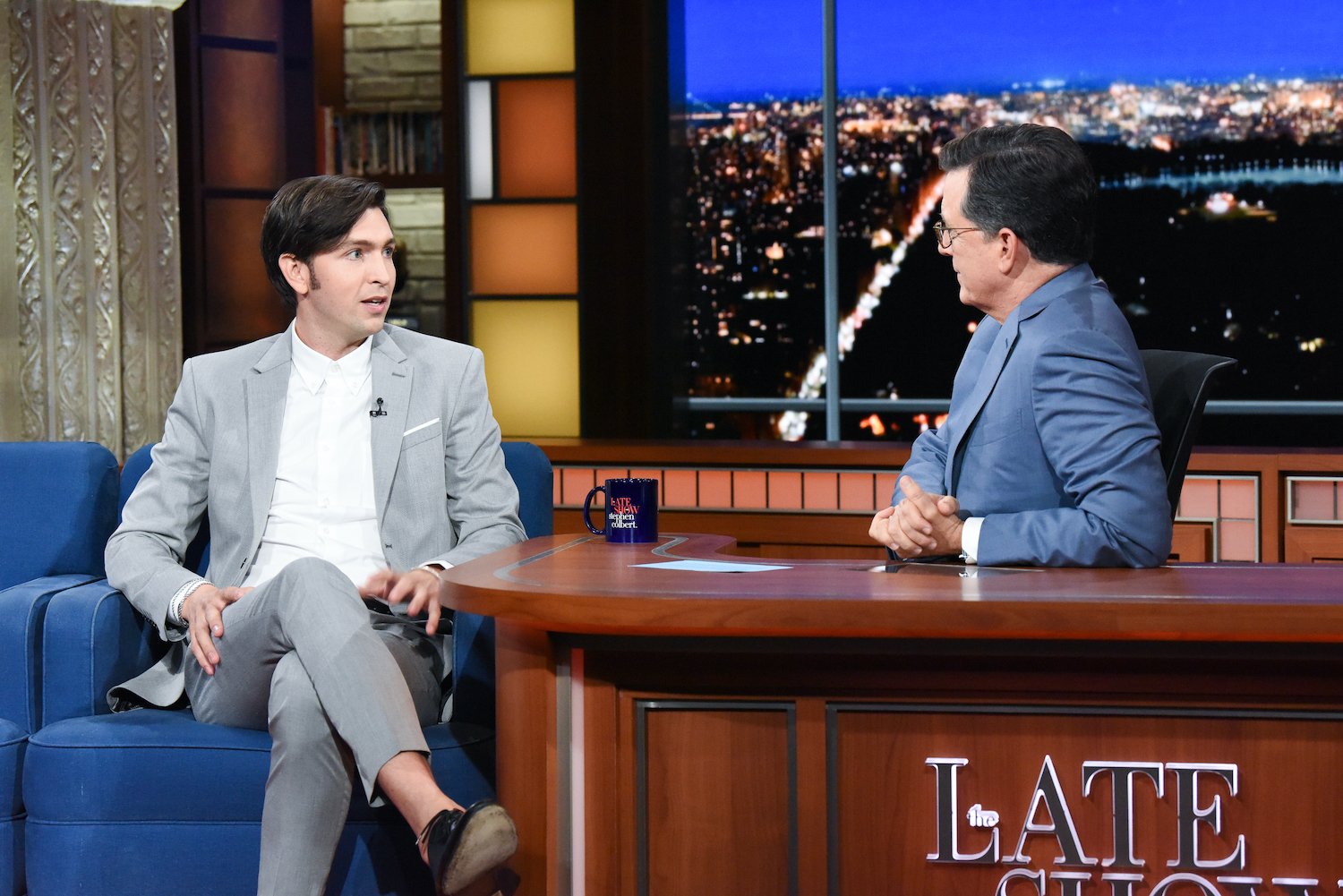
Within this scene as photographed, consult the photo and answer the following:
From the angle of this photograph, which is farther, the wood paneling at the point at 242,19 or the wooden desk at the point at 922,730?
the wood paneling at the point at 242,19

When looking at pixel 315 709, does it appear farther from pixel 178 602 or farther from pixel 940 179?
pixel 940 179

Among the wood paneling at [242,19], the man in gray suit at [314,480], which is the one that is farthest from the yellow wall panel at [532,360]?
the man in gray suit at [314,480]

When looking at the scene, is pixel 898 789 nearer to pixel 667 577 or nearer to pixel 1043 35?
pixel 667 577

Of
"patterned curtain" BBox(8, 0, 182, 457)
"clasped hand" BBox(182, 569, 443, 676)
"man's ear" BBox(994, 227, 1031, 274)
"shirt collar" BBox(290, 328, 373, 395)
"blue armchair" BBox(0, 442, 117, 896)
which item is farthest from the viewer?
"patterned curtain" BBox(8, 0, 182, 457)

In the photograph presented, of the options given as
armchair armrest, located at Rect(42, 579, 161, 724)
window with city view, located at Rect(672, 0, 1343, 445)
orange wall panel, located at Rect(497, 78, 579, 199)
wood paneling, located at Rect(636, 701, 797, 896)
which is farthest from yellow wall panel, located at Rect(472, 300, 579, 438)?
wood paneling, located at Rect(636, 701, 797, 896)

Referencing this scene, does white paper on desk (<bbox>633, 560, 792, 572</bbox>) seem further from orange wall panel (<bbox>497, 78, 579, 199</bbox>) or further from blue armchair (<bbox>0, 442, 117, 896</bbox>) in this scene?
orange wall panel (<bbox>497, 78, 579, 199</bbox>)

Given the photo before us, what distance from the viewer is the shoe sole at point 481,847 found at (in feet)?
5.31

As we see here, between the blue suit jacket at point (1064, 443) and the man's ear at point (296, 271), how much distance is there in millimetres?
1178

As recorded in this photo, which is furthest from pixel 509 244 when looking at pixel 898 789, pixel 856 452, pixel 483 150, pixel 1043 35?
pixel 898 789

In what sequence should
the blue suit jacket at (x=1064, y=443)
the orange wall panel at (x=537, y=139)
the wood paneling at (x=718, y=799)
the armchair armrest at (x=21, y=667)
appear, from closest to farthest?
the wood paneling at (x=718, y=799) → the blue suit jacket at (x=1064, y=443) → the armchair armrest at (x=21, y=667) → the orange wall panel at (x=537, y=139)

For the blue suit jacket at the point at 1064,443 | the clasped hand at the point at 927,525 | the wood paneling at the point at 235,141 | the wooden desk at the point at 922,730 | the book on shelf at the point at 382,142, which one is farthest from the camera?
the book on shelf at the point at 382,142

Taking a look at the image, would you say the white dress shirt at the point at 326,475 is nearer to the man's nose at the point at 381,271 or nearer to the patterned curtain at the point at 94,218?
the man's nose at the point at 381,271

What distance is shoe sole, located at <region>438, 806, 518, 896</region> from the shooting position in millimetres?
1618

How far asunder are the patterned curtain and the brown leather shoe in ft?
10.3
